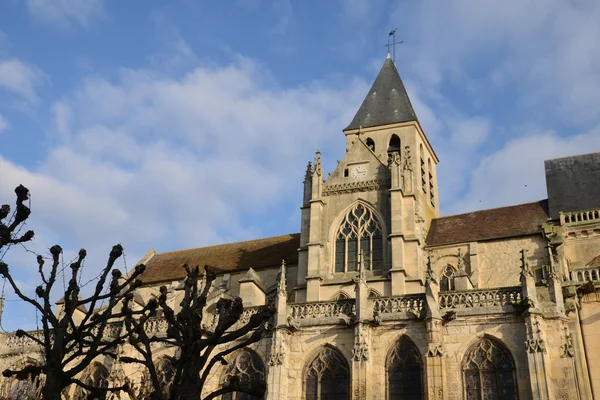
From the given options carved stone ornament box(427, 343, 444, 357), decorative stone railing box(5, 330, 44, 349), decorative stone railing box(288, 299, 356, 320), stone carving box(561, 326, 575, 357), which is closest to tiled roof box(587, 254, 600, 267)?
stone carving box(561, 326, 575, 357)

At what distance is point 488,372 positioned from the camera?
17422 millimetres

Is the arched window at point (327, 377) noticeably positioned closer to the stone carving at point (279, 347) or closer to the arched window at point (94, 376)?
the stone carving at point (279, 347)

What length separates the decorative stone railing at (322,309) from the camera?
19.3 metres

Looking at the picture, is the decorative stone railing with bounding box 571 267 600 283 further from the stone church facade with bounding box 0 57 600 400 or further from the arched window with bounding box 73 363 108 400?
the arched window with bounding box 73 363 108 400

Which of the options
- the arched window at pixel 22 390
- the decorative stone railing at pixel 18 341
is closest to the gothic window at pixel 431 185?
the decorative stone railing at pixel 18 341

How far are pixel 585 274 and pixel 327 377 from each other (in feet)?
32.1

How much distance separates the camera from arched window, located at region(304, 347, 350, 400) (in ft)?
60.4

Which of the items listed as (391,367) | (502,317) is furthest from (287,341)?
(502,317)

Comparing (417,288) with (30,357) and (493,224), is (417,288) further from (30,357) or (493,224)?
(30,357)

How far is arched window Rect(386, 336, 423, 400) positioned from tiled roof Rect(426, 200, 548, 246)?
38.1 ft

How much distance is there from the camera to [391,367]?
18188mm

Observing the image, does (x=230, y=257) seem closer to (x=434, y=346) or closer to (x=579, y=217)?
(x=579, y=217)

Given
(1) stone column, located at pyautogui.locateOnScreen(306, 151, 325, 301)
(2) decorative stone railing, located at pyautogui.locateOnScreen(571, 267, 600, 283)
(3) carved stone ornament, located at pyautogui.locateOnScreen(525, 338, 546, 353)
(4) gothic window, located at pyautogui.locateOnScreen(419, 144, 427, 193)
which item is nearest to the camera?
(3) carved stone ornament, located at pyautogui.locateOnScreen(525, 338, 546, 353)

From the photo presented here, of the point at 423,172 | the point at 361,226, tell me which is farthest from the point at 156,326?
the point at 423,172
